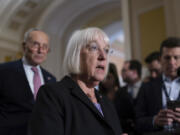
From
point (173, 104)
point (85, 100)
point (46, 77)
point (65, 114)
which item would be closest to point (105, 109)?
point (85, 100)

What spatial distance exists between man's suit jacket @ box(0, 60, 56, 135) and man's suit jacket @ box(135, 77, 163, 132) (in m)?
1.06

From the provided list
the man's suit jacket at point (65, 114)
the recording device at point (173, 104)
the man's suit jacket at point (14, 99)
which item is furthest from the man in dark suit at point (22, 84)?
the recording device at point (173, 104)

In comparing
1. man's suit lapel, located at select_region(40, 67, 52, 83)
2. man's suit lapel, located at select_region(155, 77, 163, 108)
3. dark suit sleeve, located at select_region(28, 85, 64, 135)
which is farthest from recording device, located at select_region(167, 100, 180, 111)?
man's suit lapel, located at select_region(40, 67, 52, 83)

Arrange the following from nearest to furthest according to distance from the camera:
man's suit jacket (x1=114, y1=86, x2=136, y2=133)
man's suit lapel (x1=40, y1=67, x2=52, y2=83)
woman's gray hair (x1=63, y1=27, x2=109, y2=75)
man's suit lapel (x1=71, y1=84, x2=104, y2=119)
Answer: man's suit lapel (x1=71, y1=84, x2=104, y2=119), woman's gray hair (x1=63, y1=27, x2=109, y2=75), man's suit lapel (x1=40, y1=67, x2=52, y2=83), man's suit jacket (x1=114, y1=86, x2=136, y2=133)

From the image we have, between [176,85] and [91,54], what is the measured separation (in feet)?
3.75

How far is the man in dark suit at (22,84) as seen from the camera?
225 centimetres

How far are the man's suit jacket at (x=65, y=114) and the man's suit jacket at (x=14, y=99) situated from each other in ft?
3.02

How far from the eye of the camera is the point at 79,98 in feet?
4.83

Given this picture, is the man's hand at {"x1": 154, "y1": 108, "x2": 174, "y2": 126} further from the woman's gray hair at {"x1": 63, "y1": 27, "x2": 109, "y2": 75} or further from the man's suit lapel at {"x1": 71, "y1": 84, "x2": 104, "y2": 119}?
the woman's gray hair at {"x1": 63, "y1": 27, "x2": 109, "y2": 75}

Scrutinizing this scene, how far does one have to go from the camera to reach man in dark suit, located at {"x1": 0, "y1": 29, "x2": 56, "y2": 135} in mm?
2246

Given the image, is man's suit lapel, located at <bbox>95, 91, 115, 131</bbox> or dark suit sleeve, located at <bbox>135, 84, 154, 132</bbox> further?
dark suit sleeve, located at <bbox>135, 84, 154, 132</bbox>

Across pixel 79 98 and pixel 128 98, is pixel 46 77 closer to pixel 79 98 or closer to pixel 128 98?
pixel 128 98

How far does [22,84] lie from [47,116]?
1198 millimetres

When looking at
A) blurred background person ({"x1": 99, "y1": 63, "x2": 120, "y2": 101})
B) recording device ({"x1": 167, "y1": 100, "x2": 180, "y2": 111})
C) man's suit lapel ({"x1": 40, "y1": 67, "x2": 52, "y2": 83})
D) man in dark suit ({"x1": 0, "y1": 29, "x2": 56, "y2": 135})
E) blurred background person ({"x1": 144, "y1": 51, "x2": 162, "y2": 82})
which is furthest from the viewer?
blurred background person ({"x1": 144, "y1": 51, "x2": 162, "y2": 82})
